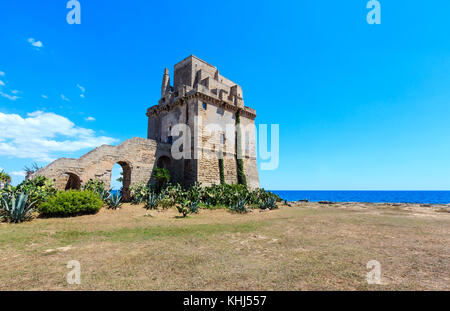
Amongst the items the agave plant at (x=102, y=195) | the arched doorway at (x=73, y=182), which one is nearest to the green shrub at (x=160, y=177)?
the agave plant at (x=102, y=195)

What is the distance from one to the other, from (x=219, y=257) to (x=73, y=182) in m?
15.1

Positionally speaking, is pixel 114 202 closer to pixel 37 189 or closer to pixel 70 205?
pixel 70 205

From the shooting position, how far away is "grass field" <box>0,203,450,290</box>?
3.48 meters

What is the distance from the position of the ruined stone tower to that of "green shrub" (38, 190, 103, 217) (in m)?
4.45

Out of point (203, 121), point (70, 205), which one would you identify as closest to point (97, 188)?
point (70, 205)

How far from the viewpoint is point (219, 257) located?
479 centimetres

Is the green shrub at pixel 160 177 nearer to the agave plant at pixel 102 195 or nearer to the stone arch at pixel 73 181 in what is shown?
the agave plant at pixel 102 195

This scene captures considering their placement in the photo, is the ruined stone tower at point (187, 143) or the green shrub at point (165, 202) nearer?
the green shrub at point (165, 202)

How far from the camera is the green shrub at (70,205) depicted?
30.8 feet

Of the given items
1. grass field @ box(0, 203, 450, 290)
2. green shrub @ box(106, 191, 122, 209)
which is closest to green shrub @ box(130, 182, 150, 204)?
green shrub @ box(106, 191, 122, 209)

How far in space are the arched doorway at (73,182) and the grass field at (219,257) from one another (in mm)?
6892

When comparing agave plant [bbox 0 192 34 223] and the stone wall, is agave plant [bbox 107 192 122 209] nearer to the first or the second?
the stone wall
